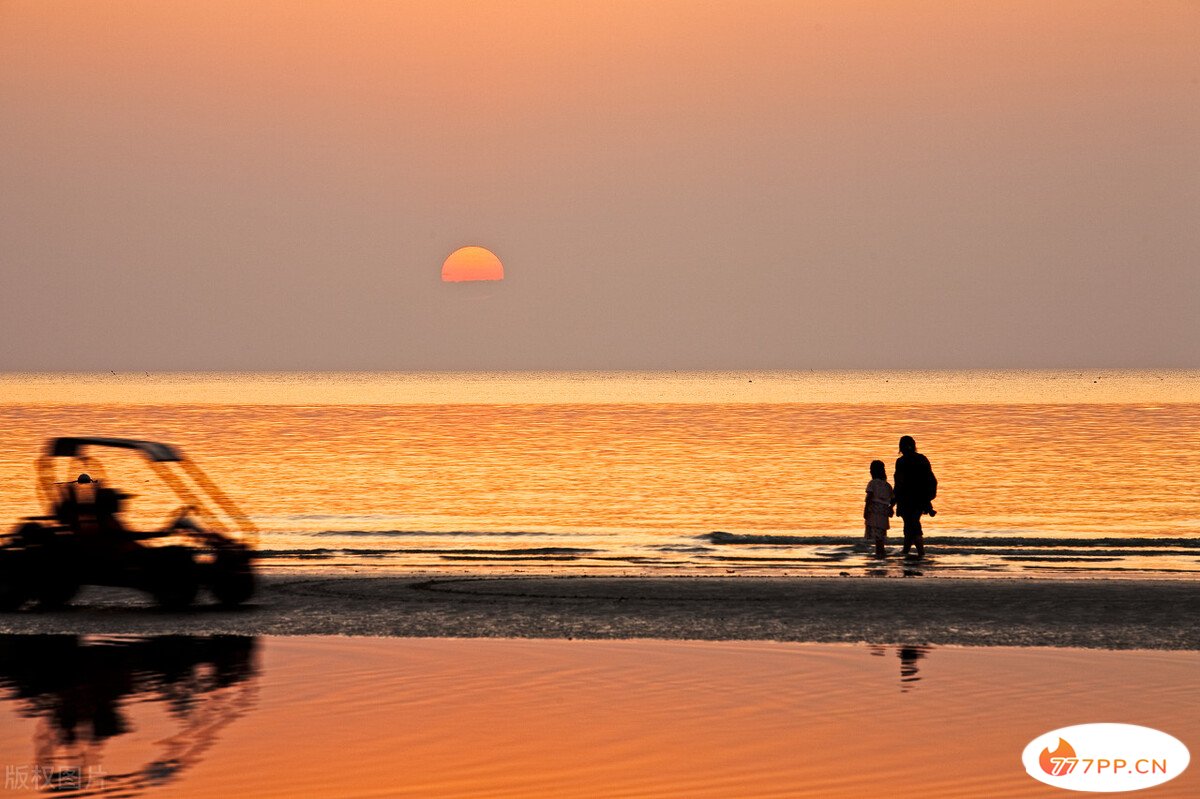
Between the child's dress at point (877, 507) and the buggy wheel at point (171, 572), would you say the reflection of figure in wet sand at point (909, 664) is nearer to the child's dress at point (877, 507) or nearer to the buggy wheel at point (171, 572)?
the buggy wheel at point (171, 572)

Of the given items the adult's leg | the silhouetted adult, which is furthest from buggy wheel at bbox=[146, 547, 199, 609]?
the adult's leg

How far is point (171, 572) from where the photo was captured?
1972 cm

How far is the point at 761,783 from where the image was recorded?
1033 cm

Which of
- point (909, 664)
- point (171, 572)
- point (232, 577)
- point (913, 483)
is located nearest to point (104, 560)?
point (171, 572)

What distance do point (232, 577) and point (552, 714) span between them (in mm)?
8476

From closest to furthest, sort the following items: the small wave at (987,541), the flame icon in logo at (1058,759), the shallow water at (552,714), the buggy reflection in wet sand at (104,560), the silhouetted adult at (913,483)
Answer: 1. the shallow water at (552,714)
2. the flame icon in logo at (1058,759)
3. the buggy reflection in wet sand at (104,560)
4. the silhouetted adult at (913,483)
5. the small wave at (987,541)

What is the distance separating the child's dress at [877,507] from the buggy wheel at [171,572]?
1087 cm

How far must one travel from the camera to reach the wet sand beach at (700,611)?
17.3 metres

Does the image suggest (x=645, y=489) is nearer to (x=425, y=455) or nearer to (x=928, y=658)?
(x=425, y=455)

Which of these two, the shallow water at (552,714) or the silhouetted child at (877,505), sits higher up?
the silhouetted child at (877,505)

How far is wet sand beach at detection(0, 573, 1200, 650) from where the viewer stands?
56.6 ft

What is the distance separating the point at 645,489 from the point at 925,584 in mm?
32305

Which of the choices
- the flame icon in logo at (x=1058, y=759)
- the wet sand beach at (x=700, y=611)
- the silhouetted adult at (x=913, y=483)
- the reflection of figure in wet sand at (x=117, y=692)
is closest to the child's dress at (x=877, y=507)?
the silhouetted adult at (x=913, y=483)

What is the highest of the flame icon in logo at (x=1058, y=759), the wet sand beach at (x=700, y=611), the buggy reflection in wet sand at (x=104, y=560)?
the buggy reflection in wet sand at (x=104, y=560)
